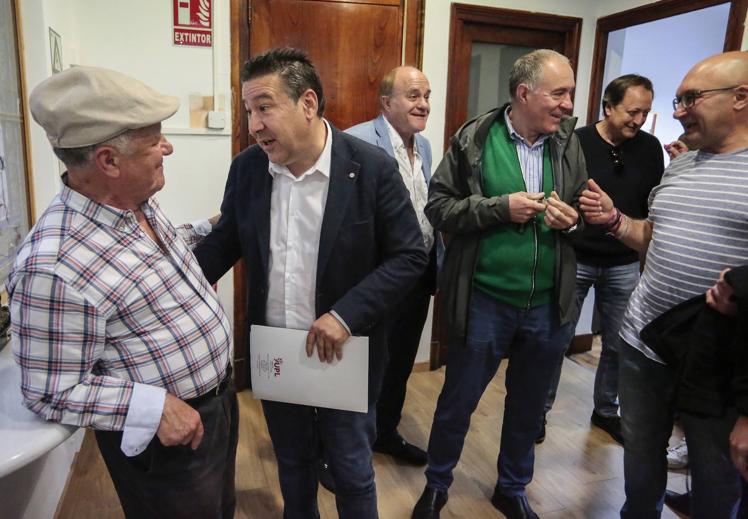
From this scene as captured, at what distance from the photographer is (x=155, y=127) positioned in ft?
3.37

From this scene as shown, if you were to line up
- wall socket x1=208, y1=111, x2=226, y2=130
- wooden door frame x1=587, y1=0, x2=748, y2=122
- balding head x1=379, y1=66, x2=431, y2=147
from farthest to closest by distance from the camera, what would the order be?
wall socket x1=208, y1=111, x2=226, y2=130
wooden door frame x1=587, y1=0, x2=748, y2=122
balding head x1=379, y1=66, x2=431, y2=147

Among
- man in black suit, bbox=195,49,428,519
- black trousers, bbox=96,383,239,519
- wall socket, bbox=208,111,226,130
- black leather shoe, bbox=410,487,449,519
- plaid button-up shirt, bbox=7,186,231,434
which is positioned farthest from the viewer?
wall socket, bbox=208,111,226,130

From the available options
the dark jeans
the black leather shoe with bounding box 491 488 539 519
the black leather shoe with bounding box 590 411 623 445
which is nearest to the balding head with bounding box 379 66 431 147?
the dark jeans

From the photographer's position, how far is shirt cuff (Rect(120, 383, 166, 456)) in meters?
0.96

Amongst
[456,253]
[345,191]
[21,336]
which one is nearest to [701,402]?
[456,253]

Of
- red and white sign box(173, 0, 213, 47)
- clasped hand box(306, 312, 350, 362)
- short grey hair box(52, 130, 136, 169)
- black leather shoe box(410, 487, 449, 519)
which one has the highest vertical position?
red and white sign box(173, 0, 213, 47)

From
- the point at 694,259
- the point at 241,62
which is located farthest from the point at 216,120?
the point at 694,259

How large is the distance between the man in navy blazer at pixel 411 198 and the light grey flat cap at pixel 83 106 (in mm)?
1217

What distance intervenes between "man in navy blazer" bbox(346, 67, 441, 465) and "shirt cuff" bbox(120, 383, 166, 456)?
1236 millimetres

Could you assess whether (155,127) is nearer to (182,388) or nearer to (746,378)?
(182,388)

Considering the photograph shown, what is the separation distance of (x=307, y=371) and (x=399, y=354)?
1.00 meters

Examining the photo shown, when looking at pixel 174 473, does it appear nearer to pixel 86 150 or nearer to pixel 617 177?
pixel 86 150

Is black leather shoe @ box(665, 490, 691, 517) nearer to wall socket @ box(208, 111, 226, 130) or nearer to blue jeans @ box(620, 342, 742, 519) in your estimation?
blue jeans @ box(620, 342, 742, 519)

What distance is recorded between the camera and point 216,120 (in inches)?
98.7
